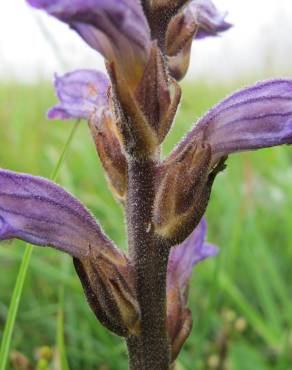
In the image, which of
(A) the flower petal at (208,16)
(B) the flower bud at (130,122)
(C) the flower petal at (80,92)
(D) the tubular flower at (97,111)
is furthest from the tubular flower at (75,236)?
(A) the flower petal at (208,16)

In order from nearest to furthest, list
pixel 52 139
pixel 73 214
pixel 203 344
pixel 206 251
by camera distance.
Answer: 1. pixel 73 214
2. pixel 206 251
3. pixel 203 344
4. pixel 52 139

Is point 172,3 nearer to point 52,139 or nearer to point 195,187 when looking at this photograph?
point 195,187

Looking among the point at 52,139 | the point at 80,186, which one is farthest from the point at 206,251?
the point at 52,139

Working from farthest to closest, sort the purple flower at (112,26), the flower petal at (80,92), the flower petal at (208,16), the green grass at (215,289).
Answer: the green grass at (215,289) → the flower petal at (80,92) → the flower petal at (208,16) → the purple flower at (112,26)

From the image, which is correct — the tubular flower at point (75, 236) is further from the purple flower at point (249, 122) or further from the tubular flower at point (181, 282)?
the purple flower at point (249, 122)

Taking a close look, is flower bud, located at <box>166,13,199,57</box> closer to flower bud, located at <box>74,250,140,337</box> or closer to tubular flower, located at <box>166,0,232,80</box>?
tubular flower, located at <box>166,0,232,80</box>

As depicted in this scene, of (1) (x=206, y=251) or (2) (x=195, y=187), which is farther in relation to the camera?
(1) (x=206, y=251)
